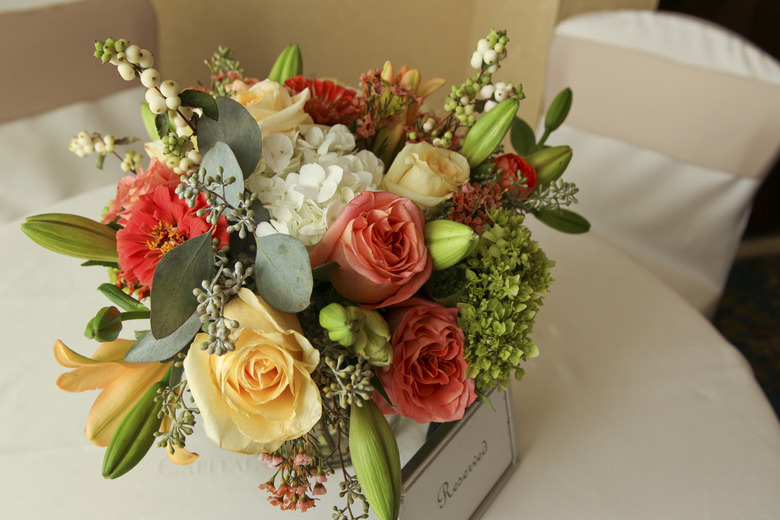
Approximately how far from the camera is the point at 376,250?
17.6 inches

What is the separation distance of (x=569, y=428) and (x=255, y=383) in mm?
478

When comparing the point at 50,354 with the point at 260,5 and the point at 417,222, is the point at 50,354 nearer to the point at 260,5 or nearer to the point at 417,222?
the point at 417,222

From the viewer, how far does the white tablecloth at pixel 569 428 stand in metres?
0.66

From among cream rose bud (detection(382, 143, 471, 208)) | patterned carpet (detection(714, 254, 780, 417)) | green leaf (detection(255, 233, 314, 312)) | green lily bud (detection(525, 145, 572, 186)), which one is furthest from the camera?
patterned carpet (detection(714, 254, 780, 417))

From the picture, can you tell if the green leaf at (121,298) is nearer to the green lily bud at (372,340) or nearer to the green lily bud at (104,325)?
the green lily bud at (104,325)

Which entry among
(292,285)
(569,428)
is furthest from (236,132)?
(569,428)

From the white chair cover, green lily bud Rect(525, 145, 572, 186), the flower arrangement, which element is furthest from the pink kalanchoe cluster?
the white chair cover

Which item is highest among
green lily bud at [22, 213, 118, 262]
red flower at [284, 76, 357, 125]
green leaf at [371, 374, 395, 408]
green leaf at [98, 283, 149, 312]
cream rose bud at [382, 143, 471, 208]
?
red flower at [284, 76, 357, 125]

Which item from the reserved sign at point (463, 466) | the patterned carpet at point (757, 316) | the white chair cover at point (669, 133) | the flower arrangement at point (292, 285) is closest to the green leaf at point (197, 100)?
the flower arrangement at point (292, 285)

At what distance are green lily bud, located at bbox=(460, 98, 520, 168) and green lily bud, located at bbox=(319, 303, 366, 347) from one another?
24 centimetres

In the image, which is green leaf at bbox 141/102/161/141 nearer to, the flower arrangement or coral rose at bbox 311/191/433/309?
the flower arrangement

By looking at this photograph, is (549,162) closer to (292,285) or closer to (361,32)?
(292,285)

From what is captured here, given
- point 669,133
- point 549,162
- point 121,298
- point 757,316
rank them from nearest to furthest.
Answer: point 121,298 → point 549,162 → point 669,133 → point 757,316

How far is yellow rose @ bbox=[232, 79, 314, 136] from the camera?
1.73ft
